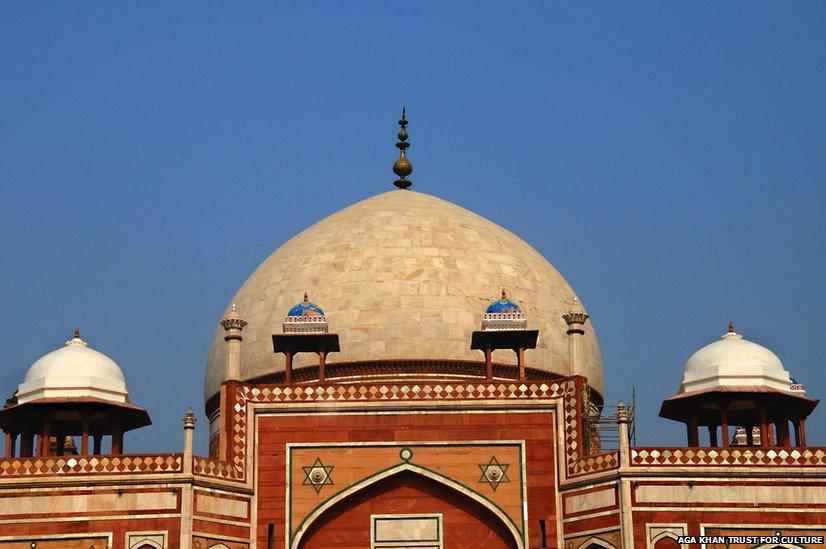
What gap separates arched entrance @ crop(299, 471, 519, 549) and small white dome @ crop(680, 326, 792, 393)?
16.6 ft

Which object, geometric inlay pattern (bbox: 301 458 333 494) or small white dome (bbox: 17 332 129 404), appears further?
small white dome (bbox: 17 332 129 404)

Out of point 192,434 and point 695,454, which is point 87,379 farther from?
point 695,454

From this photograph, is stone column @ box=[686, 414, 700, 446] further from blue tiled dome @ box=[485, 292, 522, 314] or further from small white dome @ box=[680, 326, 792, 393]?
blue tiled dome @ box=[485, 292, 522, 314]

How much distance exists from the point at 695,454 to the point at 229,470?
858cm

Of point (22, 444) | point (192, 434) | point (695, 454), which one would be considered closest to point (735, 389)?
point (695, 454)

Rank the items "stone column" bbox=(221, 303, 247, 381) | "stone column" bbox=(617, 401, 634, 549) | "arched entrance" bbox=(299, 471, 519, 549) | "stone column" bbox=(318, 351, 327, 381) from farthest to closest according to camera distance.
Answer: "stone column" bbox=(318, 351, 327, 381), "stone column" bbox=(221, 303, 247, 381), "arched entrance" bbox=(299, 471, 519, 549), "stone column" bbox=(617, 401, 634, 549)

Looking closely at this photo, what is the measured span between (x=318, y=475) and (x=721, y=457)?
7456 mm

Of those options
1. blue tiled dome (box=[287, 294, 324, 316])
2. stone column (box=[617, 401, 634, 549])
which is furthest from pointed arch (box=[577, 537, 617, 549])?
blue tiled dome (box=[287, 294, 324, 316])

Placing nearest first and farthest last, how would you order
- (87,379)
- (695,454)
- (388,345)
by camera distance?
(695,454)
(87,379)
(388,345)

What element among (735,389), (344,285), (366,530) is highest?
(344,285)

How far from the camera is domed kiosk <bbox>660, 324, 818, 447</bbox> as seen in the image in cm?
3950

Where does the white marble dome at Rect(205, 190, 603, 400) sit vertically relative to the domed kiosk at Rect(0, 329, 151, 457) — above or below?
above

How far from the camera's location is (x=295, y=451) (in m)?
38.4

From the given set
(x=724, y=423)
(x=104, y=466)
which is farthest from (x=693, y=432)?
(x=104, y=466)
